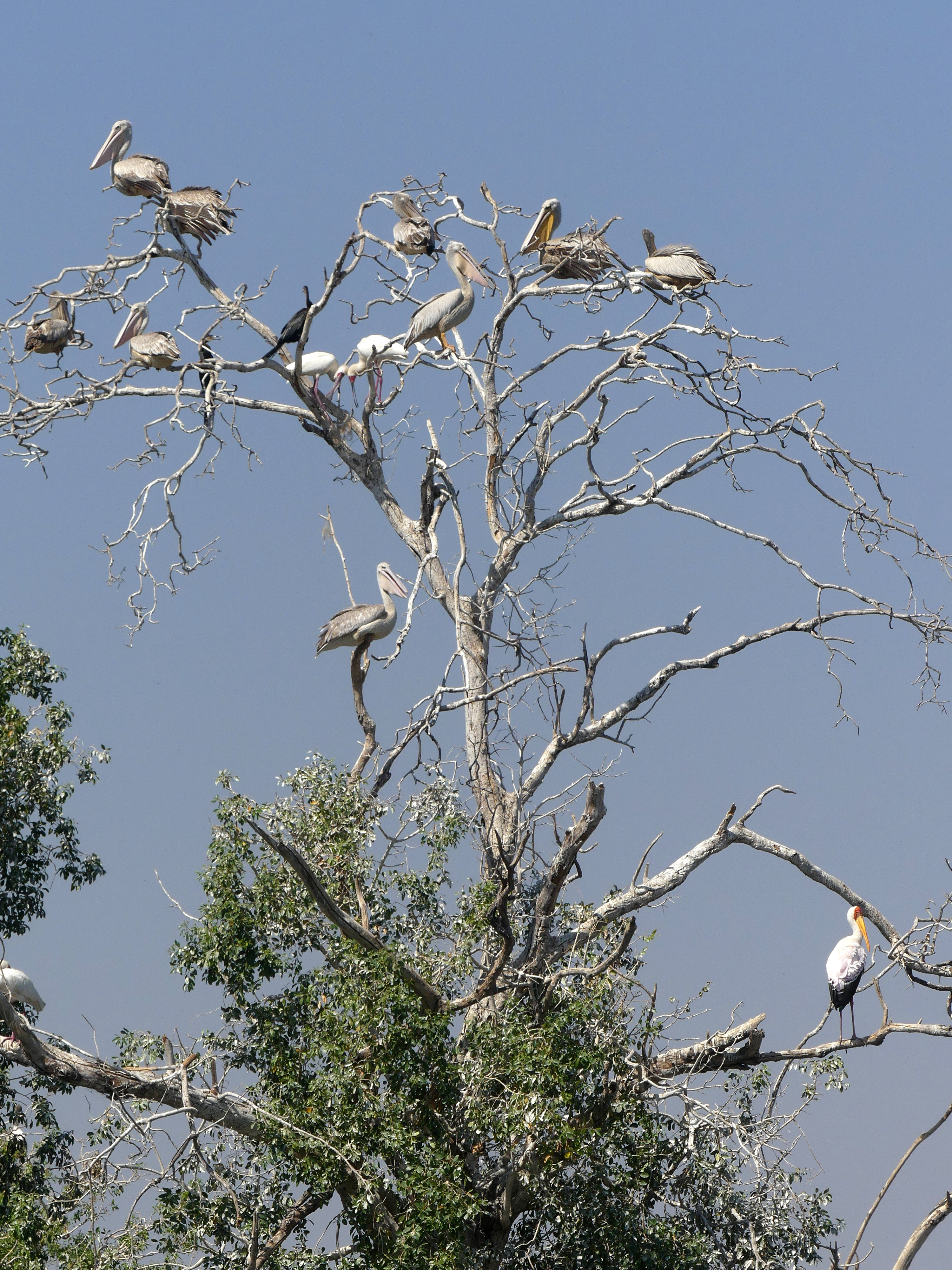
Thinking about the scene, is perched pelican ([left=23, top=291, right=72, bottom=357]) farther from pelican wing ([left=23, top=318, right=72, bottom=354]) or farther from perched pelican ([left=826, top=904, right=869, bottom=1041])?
perched pelican ([left=826, top=904, right=869, bottom=1041])

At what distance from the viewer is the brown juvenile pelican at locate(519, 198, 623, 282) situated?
1350 centimetres

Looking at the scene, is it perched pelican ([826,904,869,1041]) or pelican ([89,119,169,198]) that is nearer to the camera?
perched pelican ([826,904,869,1041])

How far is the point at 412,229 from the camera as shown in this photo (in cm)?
1409

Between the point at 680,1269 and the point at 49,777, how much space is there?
237 inches

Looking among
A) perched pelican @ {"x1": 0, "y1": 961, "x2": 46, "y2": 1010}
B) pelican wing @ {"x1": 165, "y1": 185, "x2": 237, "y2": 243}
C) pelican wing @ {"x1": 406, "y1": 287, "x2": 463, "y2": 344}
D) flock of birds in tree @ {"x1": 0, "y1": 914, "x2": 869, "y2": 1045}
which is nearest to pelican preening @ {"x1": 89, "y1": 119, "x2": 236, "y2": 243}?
pelican wing @ {"x1": 165, "y1": 185, "x2": 237, "y2": 243}

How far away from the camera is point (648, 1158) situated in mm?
10578

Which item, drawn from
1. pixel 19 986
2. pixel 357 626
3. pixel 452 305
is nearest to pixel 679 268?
pixel 452 305

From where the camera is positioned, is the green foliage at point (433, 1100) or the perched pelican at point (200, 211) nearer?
the green foliage at point (433, 1100)

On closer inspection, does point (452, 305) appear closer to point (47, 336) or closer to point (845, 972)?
point (47, 336)

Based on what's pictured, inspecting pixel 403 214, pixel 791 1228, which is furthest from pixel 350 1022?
pixel 403 214

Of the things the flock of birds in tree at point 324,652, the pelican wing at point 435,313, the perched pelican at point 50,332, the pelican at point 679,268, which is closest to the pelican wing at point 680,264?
the pelican at point 679,268

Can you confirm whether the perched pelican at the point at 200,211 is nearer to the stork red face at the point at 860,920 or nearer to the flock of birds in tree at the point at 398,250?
the flock of birds in tree at the point at 398,250

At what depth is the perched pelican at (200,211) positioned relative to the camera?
1385cm

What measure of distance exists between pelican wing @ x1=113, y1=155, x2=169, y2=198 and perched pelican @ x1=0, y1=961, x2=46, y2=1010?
6.86 metres
